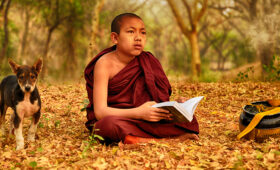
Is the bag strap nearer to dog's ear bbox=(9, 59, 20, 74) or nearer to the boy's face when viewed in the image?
the boy's face

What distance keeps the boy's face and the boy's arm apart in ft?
1.18

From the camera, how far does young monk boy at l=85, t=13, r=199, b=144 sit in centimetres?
371

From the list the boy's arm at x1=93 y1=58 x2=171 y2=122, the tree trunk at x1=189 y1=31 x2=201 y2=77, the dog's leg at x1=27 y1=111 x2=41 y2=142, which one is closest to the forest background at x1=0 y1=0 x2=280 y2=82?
the tree trunk at x1=189 y1=31 x2=201 y2=77

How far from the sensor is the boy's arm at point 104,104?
3611 mm

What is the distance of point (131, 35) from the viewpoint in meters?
3.85

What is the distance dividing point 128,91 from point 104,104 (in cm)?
48

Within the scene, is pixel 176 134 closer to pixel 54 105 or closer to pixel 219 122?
pixel 219 122

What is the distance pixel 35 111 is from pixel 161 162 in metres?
1.79

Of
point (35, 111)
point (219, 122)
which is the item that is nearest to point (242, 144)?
point (219, 122)

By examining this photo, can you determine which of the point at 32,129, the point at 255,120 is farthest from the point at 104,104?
the point at 255,120

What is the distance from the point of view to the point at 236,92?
24.4ft

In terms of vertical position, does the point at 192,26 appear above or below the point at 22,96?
above

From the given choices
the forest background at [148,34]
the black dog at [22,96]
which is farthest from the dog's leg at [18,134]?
the forest background at [148,34]

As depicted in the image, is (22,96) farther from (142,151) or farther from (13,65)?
(142,151)
